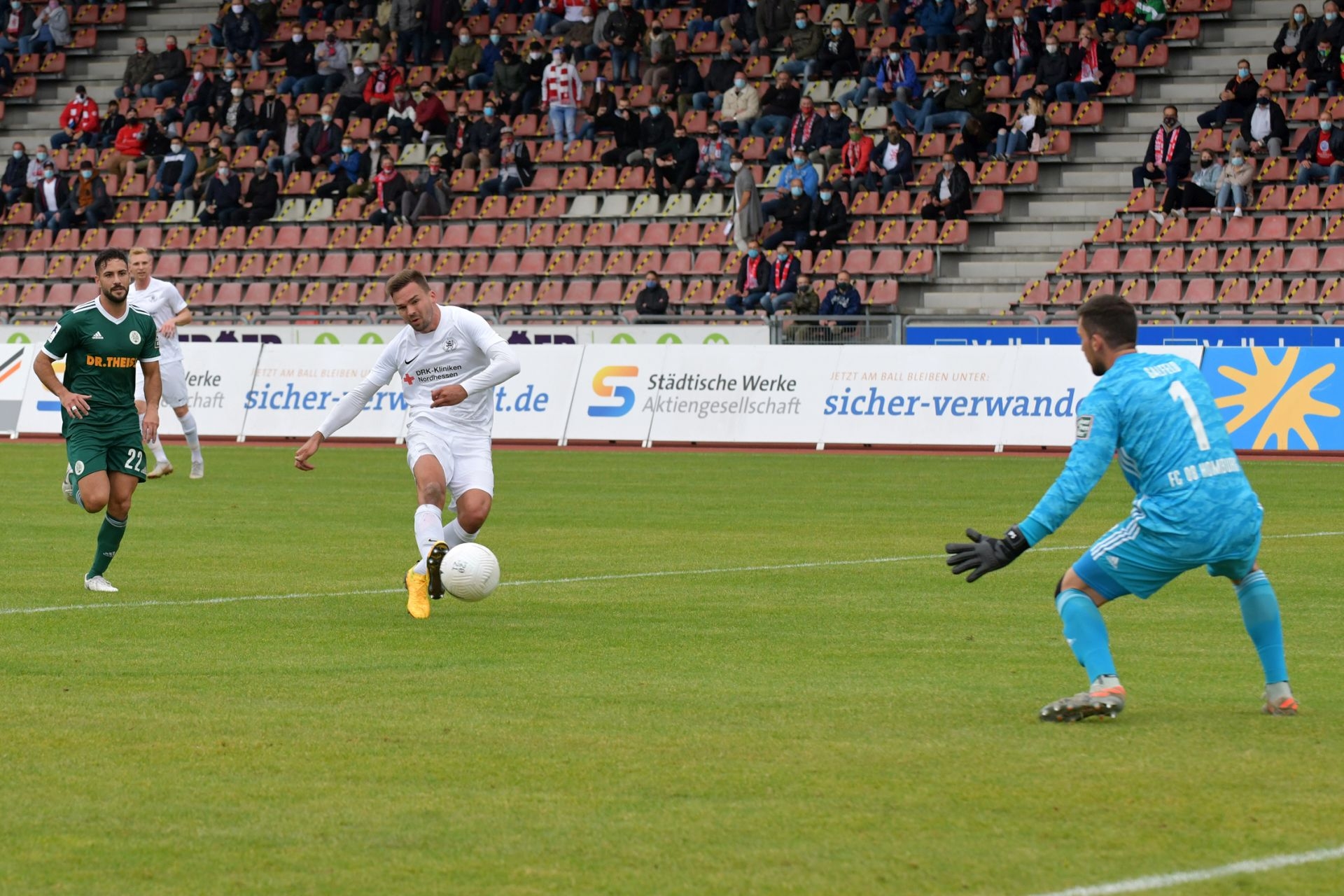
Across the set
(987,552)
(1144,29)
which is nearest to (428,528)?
(987,552)

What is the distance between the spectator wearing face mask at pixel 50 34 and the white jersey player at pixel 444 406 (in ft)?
141

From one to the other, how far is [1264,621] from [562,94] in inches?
1372

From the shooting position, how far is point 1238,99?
116ft

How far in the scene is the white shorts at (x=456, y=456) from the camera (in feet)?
42.1

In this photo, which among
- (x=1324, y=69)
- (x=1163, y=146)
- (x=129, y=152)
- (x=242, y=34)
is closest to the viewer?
(x=1163, y=146)

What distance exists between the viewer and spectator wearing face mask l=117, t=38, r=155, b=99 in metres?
48.3

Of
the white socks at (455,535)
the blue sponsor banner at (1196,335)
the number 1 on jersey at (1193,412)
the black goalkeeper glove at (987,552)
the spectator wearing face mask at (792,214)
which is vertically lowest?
the white socks at (455,535)

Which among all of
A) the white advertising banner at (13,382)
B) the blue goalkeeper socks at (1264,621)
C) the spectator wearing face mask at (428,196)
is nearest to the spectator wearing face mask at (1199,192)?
the spectator wearing face mask at (428,196)

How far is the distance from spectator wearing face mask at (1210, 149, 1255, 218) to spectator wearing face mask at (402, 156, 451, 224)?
52.1 feet

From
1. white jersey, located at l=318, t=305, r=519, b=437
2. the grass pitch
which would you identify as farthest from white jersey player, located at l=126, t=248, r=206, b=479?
white jersey, located at l=318, t=305, r=519, b=437

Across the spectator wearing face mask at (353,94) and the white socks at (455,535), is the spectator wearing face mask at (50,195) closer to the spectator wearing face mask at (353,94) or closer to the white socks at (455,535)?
the spectator wearing face mask at (353,94)

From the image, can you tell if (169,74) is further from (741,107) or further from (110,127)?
(741,107)

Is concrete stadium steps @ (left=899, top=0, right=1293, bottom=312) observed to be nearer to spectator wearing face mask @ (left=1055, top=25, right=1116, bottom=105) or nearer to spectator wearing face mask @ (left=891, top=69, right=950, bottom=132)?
spectator wearing face mask @ (left=1055, top=25, right=1116, bottom=105)

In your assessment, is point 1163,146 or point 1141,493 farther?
point 1163,146
